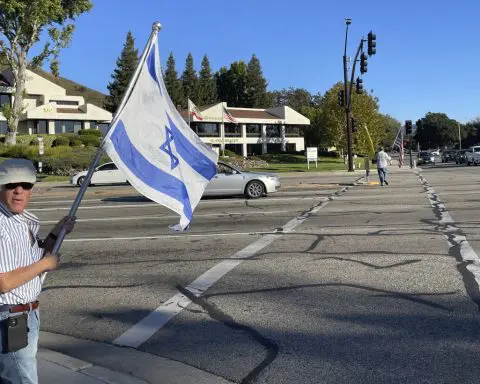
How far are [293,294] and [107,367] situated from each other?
257cm

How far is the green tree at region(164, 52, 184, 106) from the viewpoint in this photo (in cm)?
9381

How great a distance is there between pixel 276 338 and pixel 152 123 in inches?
92.9

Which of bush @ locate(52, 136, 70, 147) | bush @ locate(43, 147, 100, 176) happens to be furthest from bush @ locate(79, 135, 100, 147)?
bush @ locate(43, 147, 100, 176)

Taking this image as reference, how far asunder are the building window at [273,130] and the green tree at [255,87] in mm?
31190

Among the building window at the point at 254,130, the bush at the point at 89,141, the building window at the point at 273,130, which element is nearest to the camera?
the bush at the point at 89,141

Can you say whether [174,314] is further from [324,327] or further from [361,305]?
[361,305]

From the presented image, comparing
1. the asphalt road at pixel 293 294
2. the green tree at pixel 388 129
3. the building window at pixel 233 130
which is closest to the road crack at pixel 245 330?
the asphalt road at pixel 293 294

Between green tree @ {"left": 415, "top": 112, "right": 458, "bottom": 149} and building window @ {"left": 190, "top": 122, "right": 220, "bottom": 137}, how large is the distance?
83914 millimetres

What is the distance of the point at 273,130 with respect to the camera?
269 ft

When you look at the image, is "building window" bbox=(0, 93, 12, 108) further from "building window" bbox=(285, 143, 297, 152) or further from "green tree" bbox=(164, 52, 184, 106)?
"building window" bbox=(285, 143, 297, 152)

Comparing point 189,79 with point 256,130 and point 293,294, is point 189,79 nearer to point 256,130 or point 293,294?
point 256,130

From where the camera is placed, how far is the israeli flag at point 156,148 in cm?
375

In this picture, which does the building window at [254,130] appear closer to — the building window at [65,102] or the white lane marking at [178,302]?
the building window at [65,102]

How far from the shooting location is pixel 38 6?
4191 cm
